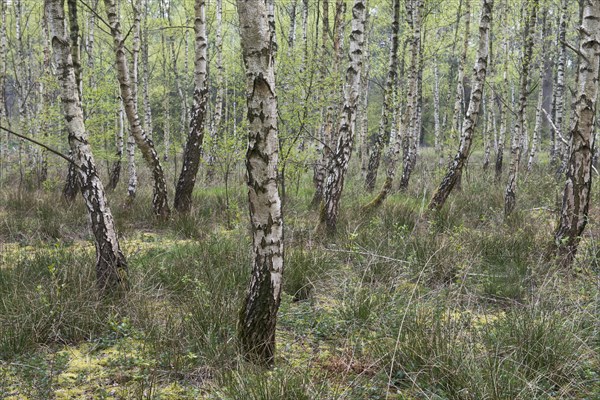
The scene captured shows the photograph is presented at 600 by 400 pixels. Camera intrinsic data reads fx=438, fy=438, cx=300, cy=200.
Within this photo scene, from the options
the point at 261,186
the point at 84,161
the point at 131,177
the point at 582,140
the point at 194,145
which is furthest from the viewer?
the point at 131,177

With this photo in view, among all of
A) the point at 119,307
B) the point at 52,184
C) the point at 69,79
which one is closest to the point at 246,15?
the point at 69,79

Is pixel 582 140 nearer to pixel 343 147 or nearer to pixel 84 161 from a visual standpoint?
pixel 343 147

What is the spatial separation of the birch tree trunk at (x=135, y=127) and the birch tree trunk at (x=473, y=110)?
4788 millimetres

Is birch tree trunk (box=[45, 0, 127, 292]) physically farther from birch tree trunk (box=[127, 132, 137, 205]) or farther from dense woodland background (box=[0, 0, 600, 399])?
birch tree trunk (box=[127, 132, 137, 205])

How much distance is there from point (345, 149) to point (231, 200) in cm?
296

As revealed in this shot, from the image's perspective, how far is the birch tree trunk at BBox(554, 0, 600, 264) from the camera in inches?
189

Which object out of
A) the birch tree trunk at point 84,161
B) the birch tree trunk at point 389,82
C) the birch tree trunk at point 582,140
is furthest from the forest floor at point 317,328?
the birch tree trunk at point 389,82

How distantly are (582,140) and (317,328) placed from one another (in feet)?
12.1

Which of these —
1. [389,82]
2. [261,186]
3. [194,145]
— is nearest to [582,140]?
[261,186]

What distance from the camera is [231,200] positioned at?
8.68 m

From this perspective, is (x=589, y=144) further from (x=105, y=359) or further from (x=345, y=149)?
(x=105, y=359)

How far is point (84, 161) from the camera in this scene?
4.10 m

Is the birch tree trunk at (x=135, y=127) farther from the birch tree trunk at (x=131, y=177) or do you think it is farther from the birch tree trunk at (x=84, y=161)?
the birch tree trunk at (x=84, y=161)

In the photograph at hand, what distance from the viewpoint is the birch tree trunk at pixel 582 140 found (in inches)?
189
